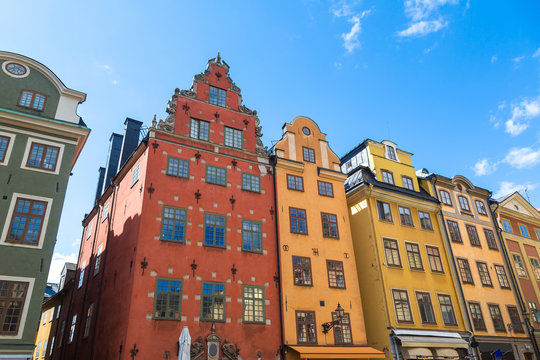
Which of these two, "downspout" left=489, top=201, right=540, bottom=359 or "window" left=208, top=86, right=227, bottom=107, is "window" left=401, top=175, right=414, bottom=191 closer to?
"downspout" left=489, top=201, right=540, bottom=359

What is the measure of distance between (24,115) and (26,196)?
3882 millimetres

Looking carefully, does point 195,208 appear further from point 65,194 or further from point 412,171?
point 412,171

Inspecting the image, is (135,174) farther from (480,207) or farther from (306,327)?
(480,207)

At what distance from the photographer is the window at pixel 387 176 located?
30.1 meters

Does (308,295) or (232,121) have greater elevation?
(232,121)

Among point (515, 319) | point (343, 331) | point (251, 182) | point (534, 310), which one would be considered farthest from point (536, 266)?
point (251, 182)

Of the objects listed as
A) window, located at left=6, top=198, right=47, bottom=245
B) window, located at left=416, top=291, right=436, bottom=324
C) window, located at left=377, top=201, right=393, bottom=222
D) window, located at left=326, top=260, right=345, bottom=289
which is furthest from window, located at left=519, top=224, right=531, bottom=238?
window, located at left=6, top=198, right=47, bottom=245

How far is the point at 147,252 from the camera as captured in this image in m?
18.8

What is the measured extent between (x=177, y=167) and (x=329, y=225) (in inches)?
398

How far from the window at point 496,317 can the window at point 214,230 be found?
20.6 metres

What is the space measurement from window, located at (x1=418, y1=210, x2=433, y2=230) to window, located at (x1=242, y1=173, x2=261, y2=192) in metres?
13.0

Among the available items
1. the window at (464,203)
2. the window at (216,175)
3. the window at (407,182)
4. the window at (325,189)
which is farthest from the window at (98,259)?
the window at (464,203)

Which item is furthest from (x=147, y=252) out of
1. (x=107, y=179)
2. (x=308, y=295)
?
(x=107, y=179)

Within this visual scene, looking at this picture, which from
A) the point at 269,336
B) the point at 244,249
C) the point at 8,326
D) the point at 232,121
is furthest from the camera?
the point at 232,121
